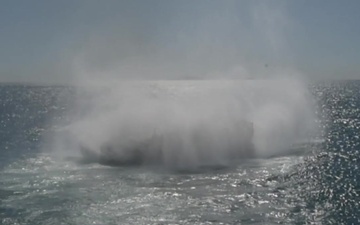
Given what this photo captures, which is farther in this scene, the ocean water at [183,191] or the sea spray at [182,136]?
the sea spray at [182,136]

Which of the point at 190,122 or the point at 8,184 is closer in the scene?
the point at 8,184

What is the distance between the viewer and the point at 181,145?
89125 mm

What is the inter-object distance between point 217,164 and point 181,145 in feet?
40.2

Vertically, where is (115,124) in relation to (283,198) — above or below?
above

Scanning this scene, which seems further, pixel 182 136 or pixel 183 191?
pixel 182 136

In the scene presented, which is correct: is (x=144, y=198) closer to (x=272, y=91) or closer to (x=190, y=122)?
(x=190, y=122)

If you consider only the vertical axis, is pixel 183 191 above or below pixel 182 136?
below

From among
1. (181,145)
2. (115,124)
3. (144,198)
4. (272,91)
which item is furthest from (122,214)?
(272,91)

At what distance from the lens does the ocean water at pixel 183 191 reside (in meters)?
50.2

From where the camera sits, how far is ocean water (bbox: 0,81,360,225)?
50.2 m

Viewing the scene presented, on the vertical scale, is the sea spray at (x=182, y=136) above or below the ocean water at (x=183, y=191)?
above

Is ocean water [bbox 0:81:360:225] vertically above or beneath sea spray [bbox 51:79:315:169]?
beneath

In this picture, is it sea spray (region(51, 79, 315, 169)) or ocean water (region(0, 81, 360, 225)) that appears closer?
ocean water (region(0, 81, 360, 225))

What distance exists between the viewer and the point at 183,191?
6016 cm
